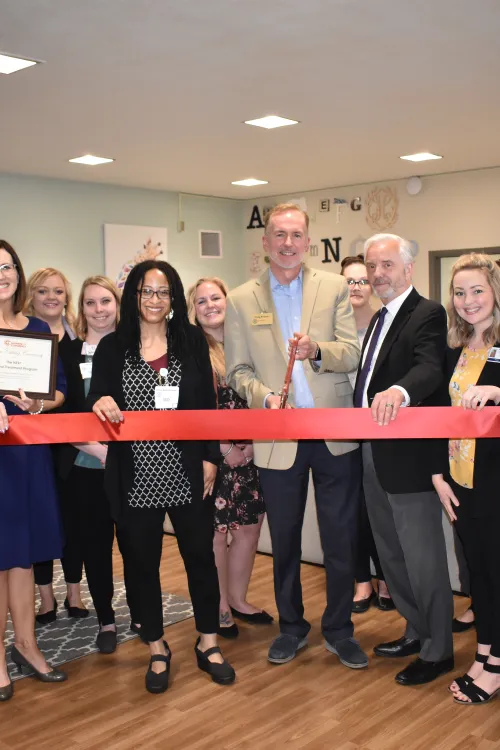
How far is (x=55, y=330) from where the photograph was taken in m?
3.99

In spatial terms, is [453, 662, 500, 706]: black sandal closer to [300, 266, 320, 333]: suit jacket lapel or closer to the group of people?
the group of people

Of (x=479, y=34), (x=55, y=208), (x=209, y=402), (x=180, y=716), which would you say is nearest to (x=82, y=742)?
(x=180, y=716)

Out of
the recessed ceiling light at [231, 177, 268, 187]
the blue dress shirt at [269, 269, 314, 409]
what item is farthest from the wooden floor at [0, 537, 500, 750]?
the recessed ceiling light at [231, 177, 268, 187]

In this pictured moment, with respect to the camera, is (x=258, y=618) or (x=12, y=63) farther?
(x=12, y=63)

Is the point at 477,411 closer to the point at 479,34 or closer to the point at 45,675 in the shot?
the point at 45,675

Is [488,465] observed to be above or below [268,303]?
below

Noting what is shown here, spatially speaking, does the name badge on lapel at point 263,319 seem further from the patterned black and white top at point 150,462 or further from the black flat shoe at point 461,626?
the black flat shoe at point 461,626

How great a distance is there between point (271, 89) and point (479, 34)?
1.61 metres

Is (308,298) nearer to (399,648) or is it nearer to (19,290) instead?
(19,290)

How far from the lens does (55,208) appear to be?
961cm

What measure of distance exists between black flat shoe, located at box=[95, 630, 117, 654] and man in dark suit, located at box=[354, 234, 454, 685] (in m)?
1.31

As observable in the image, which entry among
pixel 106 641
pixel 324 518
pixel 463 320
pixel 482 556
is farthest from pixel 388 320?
pixel 106 641

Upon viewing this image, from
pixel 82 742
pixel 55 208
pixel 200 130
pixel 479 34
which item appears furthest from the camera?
pixel 55 208

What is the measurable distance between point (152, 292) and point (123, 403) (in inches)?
17.9
